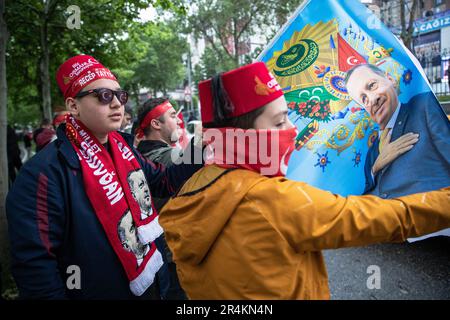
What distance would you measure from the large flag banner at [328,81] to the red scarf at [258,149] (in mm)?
952

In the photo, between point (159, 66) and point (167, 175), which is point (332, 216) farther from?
point (159, 66)

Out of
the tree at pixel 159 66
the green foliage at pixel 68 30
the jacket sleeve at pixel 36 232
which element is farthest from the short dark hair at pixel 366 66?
the tree at pixel 159 66

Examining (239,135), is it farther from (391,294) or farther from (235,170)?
(391,294)

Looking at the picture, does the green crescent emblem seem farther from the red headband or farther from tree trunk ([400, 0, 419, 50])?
tree trunk ([400, 0, 419, 50])

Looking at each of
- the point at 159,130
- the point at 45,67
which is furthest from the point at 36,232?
the point at 45,67

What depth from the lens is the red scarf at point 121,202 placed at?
5.71ft

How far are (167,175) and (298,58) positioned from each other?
3.56ft

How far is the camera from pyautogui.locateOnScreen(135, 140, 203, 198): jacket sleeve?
2.12 m

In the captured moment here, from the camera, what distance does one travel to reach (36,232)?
152 centimetres

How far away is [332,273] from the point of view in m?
3.56

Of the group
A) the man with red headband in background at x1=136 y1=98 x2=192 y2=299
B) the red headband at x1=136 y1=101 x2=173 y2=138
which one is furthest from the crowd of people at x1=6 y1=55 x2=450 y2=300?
the red headband at x1=136 y1=101 x2=173 y2=138

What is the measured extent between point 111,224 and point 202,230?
677mm

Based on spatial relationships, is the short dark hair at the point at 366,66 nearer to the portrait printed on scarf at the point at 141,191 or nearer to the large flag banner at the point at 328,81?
the large flag banner at the point at 328,81
